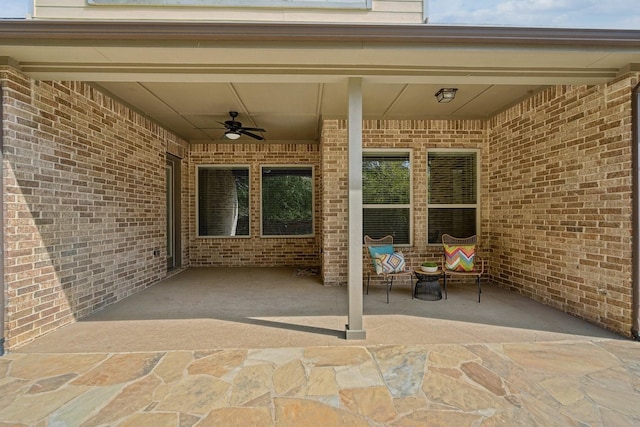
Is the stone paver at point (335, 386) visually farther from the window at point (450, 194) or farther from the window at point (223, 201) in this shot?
the window at point (223, 201)

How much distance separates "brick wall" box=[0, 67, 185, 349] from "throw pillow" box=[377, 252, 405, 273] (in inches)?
152

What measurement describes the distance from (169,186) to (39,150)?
3.34 meters

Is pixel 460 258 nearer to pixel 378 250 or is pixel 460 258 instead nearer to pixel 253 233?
pixel 378 250

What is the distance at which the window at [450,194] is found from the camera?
17.8 ft

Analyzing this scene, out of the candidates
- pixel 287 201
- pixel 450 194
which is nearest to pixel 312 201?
pixel 287 201

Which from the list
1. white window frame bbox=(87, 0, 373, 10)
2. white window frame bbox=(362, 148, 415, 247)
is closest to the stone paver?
white window frame bbox=(362, 148, 415, 247)

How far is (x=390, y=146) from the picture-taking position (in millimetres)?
5359

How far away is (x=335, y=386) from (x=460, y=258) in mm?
3186

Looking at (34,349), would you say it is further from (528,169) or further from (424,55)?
(528,169)

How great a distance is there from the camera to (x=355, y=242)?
311 centimetres

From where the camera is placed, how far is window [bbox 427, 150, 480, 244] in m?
5.43

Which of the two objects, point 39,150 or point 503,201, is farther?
point 503,201

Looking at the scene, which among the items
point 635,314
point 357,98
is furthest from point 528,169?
point 357,98

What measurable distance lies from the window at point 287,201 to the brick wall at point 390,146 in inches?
76.7
